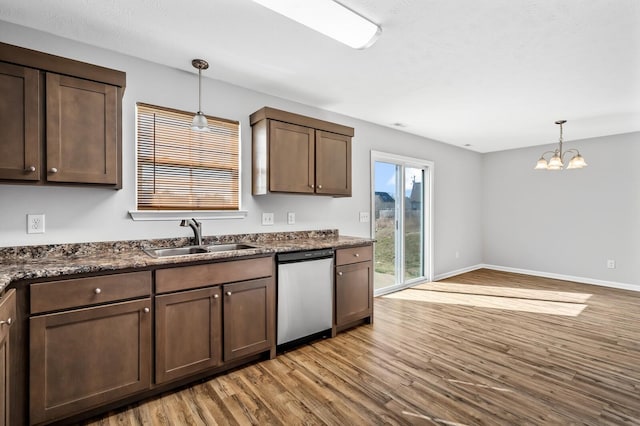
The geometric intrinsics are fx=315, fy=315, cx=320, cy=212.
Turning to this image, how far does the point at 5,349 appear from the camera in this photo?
148 cm

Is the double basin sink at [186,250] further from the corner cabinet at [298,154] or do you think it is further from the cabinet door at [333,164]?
the cabinet door at [333,164]

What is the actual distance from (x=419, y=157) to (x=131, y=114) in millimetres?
4107

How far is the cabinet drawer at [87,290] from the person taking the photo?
1694 millimetres

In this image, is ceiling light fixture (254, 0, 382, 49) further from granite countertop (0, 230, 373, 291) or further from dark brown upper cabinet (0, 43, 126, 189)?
granite countertop (0, 230, 373, 291)

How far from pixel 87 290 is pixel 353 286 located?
2.24 meters

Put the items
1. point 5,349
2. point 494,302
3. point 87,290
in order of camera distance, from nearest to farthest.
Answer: point 5,349, point 87,290, point 494,302

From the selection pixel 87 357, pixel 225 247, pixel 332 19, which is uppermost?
pixel 332 19

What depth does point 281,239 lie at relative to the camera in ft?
11.0

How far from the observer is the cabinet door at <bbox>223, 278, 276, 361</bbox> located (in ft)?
7.79

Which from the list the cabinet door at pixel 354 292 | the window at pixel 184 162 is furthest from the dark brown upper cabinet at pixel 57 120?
the cabinet door at pixel 354 292

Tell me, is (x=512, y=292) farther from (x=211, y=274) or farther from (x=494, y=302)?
(x=211, y=274)

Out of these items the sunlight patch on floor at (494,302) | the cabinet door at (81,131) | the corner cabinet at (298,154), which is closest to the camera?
the cabinet door at (81,131)

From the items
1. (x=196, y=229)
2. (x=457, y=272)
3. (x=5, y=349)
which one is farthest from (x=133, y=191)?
(x=457, y=272)

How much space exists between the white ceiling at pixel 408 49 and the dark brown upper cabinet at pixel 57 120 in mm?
395
